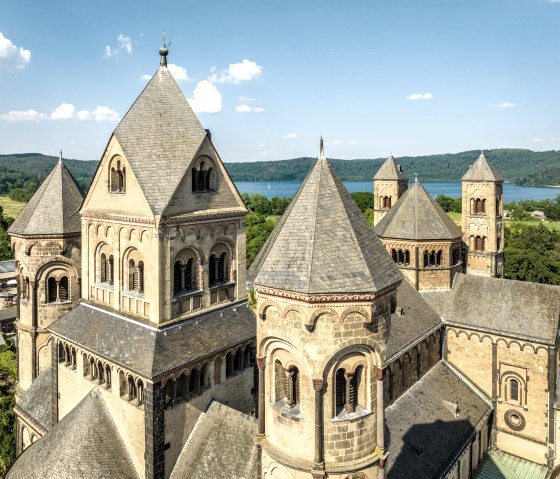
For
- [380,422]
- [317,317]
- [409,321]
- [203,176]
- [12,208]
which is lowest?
[409,321]

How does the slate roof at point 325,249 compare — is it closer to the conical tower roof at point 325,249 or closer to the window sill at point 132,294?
the conical tower roof at point 325,249

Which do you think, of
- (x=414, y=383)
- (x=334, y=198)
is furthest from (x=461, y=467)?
(x=334, y=198)

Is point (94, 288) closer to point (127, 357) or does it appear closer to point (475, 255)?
point (127, 357)

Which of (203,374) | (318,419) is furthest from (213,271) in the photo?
(318,419)

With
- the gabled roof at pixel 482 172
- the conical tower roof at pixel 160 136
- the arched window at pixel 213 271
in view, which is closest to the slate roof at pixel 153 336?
the arched window at pixel 213 271

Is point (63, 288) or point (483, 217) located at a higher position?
point (483, 217)

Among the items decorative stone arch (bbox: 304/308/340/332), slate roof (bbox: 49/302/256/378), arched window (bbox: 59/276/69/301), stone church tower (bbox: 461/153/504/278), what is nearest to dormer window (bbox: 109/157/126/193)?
slate roof (bbox: 49/302/256/378)

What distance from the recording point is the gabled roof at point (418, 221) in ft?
105

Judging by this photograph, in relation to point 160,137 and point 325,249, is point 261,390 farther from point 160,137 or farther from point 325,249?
point 160,137

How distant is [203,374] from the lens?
59.2 feet

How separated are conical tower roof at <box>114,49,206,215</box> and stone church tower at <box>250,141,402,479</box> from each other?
6086 millimetres

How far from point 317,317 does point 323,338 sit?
23.0 inches

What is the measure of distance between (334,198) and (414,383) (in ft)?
60.7

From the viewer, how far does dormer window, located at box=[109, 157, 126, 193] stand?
18203 millimetres
